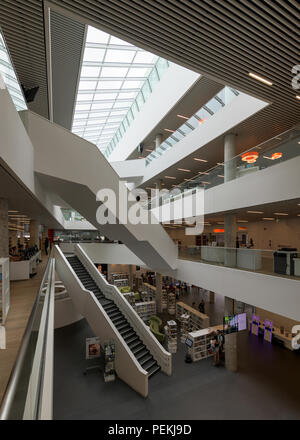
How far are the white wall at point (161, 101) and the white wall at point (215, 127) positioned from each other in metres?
2.32

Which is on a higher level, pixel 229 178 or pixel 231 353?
pixel 229 178

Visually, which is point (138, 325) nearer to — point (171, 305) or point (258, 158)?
point (171, 305)

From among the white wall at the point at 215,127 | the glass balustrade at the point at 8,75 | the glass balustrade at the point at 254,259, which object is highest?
the white wall at the point at 215,127

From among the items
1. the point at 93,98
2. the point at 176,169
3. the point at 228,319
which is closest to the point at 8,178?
the point at 228,319

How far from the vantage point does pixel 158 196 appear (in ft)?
46.9

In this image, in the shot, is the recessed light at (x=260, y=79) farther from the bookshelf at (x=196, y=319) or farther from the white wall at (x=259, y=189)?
the bookshelf at (x=196, y=319)

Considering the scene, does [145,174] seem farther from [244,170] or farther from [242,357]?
[242,357]

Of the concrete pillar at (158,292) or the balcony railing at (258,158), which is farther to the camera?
the concrete pillar at (158,292)

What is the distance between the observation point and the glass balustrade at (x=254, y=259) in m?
6.69

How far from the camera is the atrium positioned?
387cm

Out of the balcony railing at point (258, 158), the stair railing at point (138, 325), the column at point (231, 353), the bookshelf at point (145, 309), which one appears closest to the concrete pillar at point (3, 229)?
the stair railing at point (138, 325)

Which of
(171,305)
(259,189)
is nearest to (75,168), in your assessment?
(259,189)

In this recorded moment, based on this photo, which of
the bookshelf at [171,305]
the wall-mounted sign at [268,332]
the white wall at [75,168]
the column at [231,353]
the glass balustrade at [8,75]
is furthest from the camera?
the bookshelf at [171,305]

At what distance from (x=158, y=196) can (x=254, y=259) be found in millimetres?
7629
